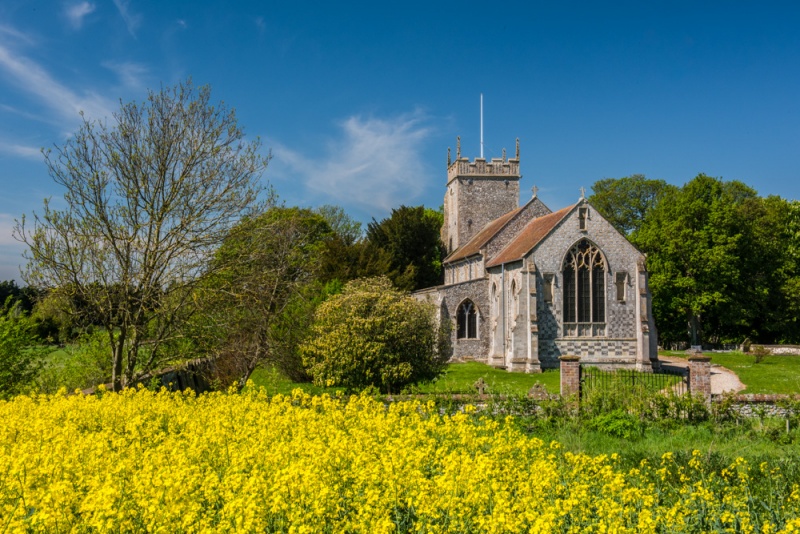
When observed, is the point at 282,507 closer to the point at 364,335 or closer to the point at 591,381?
the point at 364,335

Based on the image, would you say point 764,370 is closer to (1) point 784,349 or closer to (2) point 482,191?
(1) point 784,349

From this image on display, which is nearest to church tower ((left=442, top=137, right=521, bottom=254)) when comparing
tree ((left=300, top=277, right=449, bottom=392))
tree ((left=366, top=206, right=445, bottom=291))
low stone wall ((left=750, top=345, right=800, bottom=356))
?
tree ((left=366, top=206, right=445, bottom=291))

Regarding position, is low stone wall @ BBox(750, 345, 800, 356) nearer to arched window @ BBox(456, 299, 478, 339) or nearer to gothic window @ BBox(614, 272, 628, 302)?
gothic window @ BBox(614, 272, 628, 302)

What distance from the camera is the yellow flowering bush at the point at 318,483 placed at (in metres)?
5.35

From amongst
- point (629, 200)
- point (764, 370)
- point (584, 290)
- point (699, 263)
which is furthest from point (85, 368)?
Result: point (629, 200)

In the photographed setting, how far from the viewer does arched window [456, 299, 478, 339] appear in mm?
34594

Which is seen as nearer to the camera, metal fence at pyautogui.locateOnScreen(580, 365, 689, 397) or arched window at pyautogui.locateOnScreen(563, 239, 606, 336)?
metal fence at pyautogui.locateOnScreen(580, 365, 689, 397)

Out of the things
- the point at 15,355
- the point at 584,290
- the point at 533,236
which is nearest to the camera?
the point at 15,355

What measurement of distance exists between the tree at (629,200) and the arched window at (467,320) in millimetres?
23909

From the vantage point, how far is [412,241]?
160 ft

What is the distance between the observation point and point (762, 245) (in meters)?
41.8

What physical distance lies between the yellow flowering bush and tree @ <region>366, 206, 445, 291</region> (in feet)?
125

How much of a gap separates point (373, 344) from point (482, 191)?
28127 millimetres

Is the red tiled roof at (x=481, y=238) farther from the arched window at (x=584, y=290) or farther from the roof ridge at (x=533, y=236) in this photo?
the arched window at (x=584, y=290)
